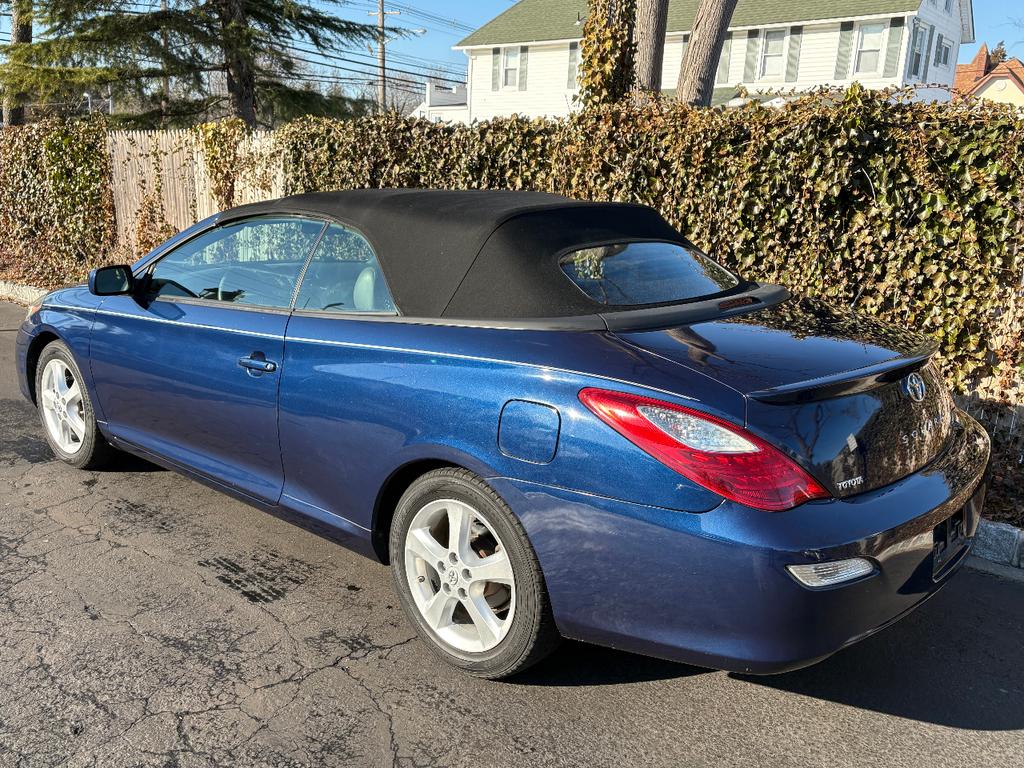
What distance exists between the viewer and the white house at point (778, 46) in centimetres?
2600

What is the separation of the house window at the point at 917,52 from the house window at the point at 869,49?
0.94 meters

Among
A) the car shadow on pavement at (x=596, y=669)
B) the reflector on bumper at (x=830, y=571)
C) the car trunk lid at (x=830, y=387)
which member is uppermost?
the car trunk lid at (x=830, y=387)

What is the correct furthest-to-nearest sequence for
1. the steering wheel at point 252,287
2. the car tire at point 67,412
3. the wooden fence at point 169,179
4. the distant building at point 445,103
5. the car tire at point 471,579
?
the distant building at point 445,103
the wooden fence at point 169,179
the car tire at point 67,412
the steering wheel at point 252,287
the car tire at point 471,579

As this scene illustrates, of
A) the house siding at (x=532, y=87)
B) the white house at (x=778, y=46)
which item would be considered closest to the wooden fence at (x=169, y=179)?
the white house at (x=778, y=46)

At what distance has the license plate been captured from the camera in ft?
8.92

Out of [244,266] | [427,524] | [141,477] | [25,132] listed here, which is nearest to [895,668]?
[427,524]

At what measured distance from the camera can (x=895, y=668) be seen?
3121mm

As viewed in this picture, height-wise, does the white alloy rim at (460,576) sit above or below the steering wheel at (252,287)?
below

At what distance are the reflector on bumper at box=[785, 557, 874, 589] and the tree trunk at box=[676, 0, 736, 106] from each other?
679 centimetres

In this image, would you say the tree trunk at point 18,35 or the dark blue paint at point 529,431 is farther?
the tree trunk at point 18,35

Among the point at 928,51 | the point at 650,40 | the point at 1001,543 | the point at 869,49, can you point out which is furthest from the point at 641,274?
the point at 928,51

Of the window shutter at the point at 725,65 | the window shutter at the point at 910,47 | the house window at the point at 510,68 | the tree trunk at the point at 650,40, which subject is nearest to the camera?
the tree trunk at the point at 650,40

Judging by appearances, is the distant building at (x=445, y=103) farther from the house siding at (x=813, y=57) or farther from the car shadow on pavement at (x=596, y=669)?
the car shadow on pavement at (x=596, y=669)

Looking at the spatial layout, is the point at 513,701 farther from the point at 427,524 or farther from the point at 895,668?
the point at 895,668
